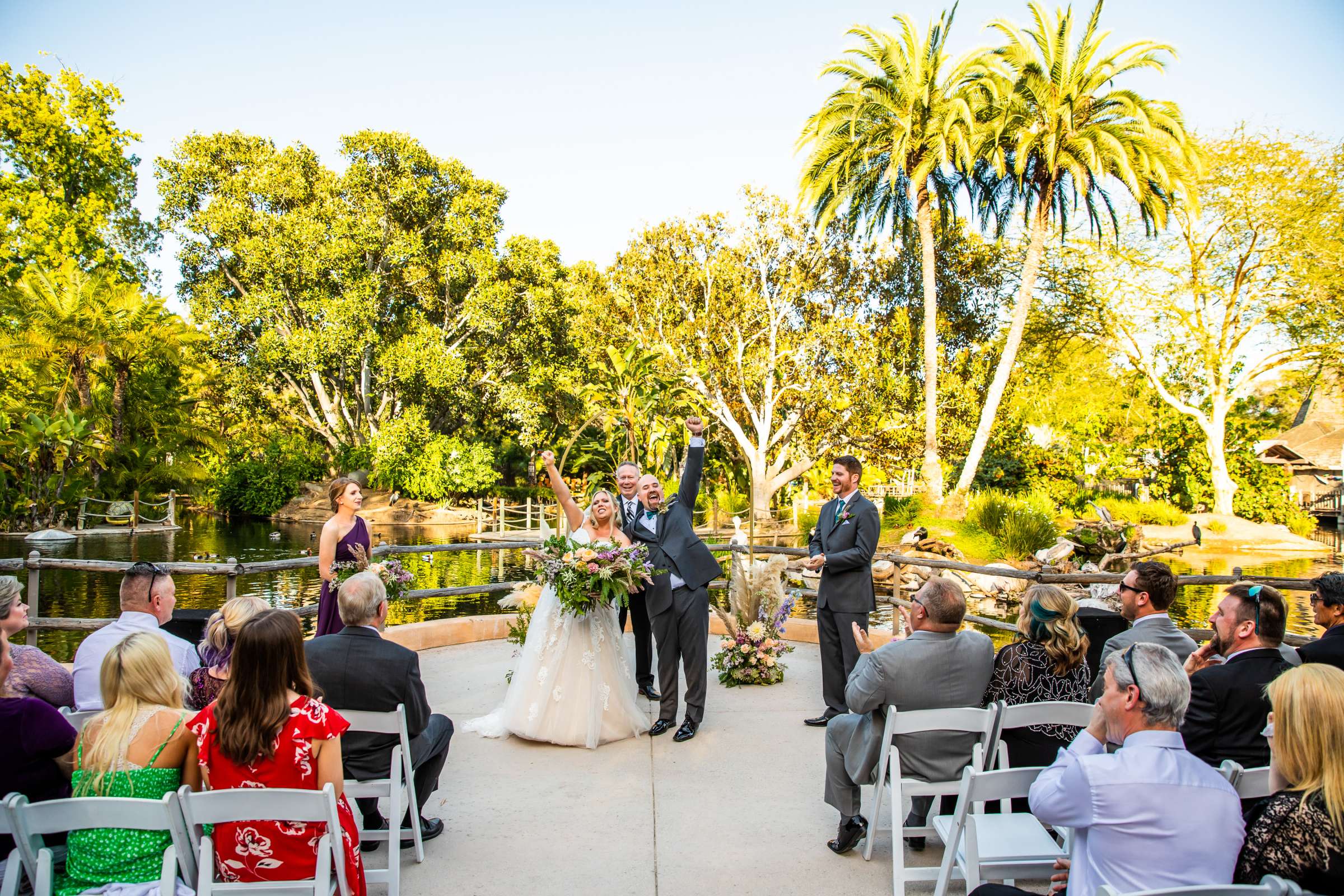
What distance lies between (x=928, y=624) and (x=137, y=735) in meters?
2.92

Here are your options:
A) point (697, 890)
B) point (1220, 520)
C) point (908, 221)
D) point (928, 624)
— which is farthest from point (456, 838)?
point (1220, 520)

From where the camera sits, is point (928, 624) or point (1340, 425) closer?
point (928, 624)

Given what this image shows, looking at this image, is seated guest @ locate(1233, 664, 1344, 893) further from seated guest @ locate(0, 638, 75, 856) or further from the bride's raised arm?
the bride's raised arm

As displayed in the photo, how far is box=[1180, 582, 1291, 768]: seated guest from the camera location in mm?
3098

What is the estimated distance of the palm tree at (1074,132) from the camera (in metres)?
23.0

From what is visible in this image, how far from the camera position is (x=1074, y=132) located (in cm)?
2327

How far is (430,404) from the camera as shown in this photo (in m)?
32.5

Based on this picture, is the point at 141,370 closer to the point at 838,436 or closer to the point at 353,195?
the point at 353,195

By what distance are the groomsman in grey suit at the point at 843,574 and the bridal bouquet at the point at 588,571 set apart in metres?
1.21

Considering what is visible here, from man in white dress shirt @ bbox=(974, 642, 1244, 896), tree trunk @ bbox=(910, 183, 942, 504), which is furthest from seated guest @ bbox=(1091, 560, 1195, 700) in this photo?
tree trunk @ bbox=(910, 183, 942, 504)

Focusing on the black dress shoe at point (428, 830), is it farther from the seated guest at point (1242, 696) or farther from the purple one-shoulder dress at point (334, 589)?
the seated guest at point (1242, 696)

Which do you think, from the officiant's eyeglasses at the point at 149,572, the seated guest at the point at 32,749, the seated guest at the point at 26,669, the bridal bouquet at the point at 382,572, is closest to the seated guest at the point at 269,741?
the seated guest at the point at 32,749

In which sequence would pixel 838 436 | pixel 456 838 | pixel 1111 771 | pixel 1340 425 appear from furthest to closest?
pixel 1340 425, pixel 838 436, pixel 456 838, pixel 1111 771

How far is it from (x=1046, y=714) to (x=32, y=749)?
357cm
